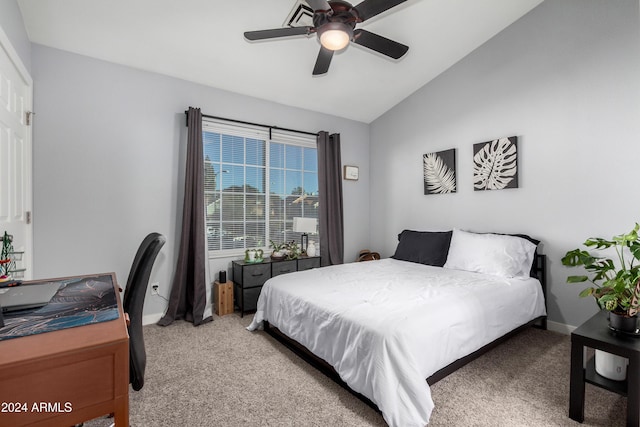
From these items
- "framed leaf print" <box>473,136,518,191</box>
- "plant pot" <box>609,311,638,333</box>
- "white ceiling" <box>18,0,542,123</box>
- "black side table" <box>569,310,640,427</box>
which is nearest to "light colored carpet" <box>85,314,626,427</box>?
"black side table" <box>569,310,640,427</box>

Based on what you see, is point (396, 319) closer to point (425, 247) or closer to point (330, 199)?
point (425, 247)

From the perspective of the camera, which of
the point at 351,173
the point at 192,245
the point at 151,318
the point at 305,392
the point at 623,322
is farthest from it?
the point at 351,173

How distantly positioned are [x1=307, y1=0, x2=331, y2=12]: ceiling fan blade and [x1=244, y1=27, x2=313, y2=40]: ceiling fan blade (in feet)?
0.77

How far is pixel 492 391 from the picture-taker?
198cm

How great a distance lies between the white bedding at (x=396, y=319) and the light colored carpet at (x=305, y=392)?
0.21 m

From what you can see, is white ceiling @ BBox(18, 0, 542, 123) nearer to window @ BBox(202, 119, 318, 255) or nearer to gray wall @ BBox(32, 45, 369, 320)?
gray wall @ BBox(32, 45, 369, 320)

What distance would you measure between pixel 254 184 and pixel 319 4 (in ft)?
7.79

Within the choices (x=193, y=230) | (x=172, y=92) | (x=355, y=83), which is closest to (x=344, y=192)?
(x=355, y=83)

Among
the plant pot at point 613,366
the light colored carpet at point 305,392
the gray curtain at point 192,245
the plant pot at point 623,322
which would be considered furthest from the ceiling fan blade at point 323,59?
the plant pot at point 613,366

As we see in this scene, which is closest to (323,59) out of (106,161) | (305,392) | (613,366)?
(106,161)

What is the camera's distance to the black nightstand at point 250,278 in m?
3.38

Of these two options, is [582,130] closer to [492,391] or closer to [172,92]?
[492,391]

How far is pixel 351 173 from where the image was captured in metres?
4.69

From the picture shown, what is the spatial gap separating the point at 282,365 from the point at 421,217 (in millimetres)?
2765
